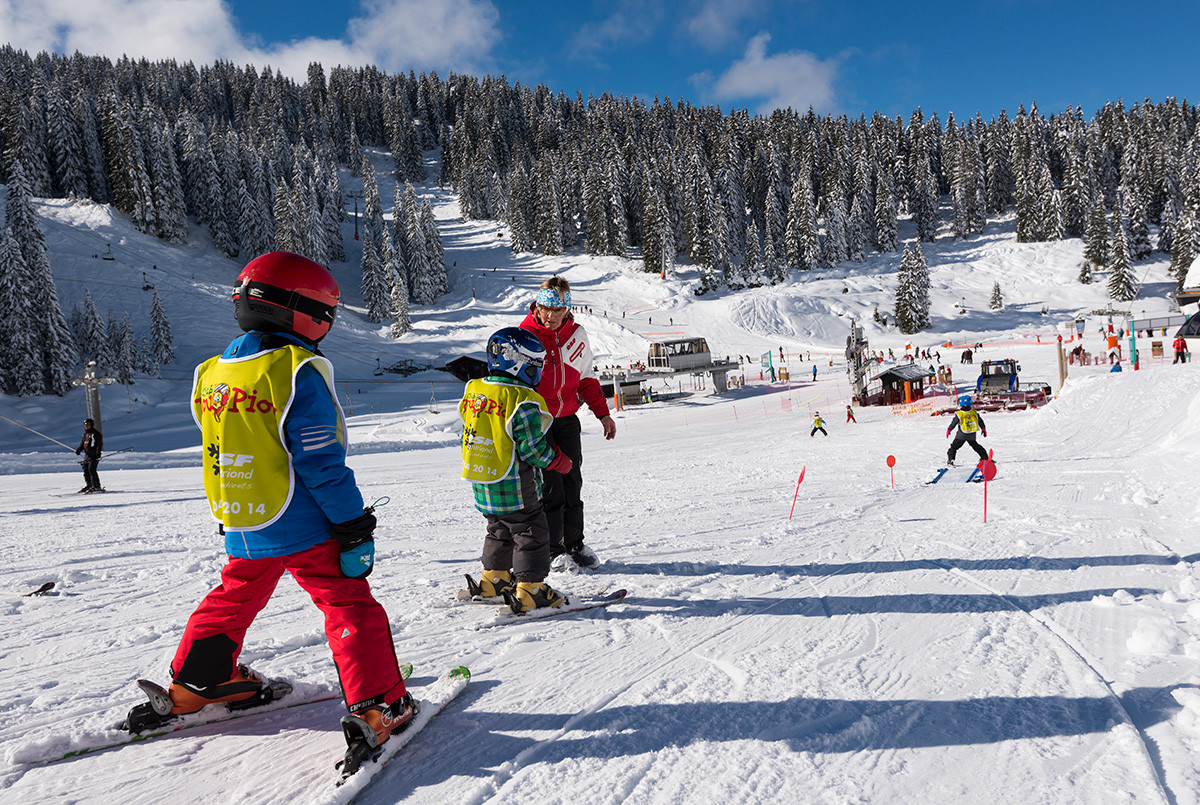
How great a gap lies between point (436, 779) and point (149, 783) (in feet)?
3.24

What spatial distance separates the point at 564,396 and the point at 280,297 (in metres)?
2.49

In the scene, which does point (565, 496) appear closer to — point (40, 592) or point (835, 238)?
point (40, 592)

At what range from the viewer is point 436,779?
6.89 feet

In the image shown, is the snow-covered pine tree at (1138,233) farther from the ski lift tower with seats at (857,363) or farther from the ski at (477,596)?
the ski at (477,596)

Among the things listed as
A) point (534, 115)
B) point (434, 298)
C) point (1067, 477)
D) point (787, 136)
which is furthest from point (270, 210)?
point (1067, 477)

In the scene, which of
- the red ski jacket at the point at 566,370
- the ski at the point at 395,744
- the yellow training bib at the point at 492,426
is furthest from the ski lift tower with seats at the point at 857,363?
the ski at the point at 395,744

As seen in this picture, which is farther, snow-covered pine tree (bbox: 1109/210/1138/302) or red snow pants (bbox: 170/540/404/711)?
snow-covered pine tree (bbox: 1109/210/1138/302)

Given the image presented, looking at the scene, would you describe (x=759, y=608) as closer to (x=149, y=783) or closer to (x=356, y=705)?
(x=356, y=705)

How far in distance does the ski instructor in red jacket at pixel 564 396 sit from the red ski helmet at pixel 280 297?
196 centimetres

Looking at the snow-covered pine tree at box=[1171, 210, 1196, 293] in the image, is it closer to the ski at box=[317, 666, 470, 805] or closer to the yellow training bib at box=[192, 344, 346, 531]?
the ski at box=[317, 666, 470, 805]

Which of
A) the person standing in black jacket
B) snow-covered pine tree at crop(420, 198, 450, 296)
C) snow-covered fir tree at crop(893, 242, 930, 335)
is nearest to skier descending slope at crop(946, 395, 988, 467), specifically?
the person standing in black jacket

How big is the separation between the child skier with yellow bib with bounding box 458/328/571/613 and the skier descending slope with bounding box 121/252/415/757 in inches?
48.7

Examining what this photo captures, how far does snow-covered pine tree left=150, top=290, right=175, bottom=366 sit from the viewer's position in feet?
140

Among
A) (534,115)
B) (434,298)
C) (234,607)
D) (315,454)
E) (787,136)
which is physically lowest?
(234,607)
